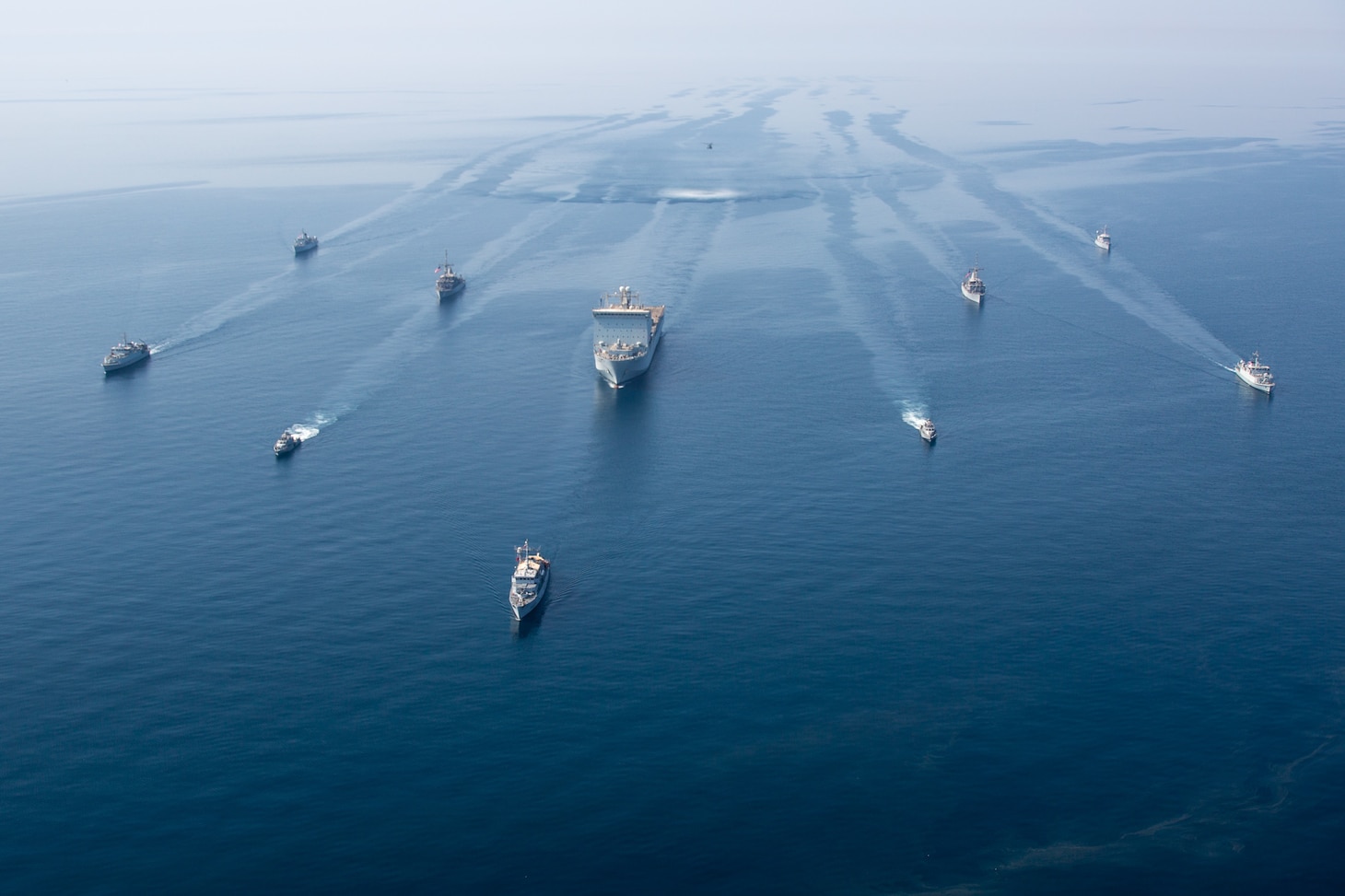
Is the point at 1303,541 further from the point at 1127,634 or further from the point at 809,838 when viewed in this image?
the point at 809,838

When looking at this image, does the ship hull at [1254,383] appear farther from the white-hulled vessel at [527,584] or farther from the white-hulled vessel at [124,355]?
the white-hulled vessel at [124,355]

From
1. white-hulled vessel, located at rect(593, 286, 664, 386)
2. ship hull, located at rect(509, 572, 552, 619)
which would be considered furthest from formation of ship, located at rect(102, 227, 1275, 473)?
ship hull, located at rect(509, 572, 552, 619)

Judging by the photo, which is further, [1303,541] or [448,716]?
[1303,541]

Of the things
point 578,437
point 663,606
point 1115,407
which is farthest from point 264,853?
point 1115,407

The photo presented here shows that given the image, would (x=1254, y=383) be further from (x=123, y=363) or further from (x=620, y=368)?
(x=123, y=363)

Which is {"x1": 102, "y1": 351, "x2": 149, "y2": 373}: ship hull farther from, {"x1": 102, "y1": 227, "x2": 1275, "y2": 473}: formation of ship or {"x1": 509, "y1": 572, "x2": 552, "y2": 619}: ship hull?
{"x1": 509, "y1": 572, "x2": 552, "y2": 619}: ship hull

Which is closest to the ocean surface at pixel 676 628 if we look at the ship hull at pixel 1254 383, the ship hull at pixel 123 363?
the ship hull at pixel 1254 383
